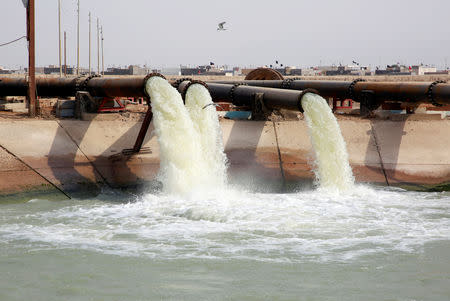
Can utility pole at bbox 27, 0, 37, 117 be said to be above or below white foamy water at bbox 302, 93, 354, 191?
above

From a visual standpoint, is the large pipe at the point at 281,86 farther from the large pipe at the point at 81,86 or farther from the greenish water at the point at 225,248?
the greenish water at the point at 225,248

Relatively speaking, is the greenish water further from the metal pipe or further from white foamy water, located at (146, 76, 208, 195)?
the metal pipe

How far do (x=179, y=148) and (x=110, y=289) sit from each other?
23.0ft

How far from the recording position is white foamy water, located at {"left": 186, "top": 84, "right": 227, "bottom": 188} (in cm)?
1623

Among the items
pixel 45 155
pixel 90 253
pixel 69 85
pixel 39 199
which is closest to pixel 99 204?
pixel 39 199

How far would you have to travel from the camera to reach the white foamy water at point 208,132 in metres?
16.2

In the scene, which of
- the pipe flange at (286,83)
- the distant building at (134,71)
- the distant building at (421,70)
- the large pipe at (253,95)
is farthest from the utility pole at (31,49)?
the distant building at (421,70)

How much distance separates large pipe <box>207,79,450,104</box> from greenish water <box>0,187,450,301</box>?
4221 millimetres

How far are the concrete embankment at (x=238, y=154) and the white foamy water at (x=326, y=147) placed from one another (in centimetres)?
68

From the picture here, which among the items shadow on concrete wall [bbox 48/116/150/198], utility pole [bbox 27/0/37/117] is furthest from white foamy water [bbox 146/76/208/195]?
utility pole [bbox 27/0/37/117]

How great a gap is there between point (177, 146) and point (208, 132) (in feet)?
3.84

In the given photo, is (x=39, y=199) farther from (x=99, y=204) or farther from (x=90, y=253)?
(x=90, y=253)

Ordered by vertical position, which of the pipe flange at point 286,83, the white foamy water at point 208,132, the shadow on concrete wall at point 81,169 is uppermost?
the pipe flange at point 286,83

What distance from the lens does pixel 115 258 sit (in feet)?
33.8
